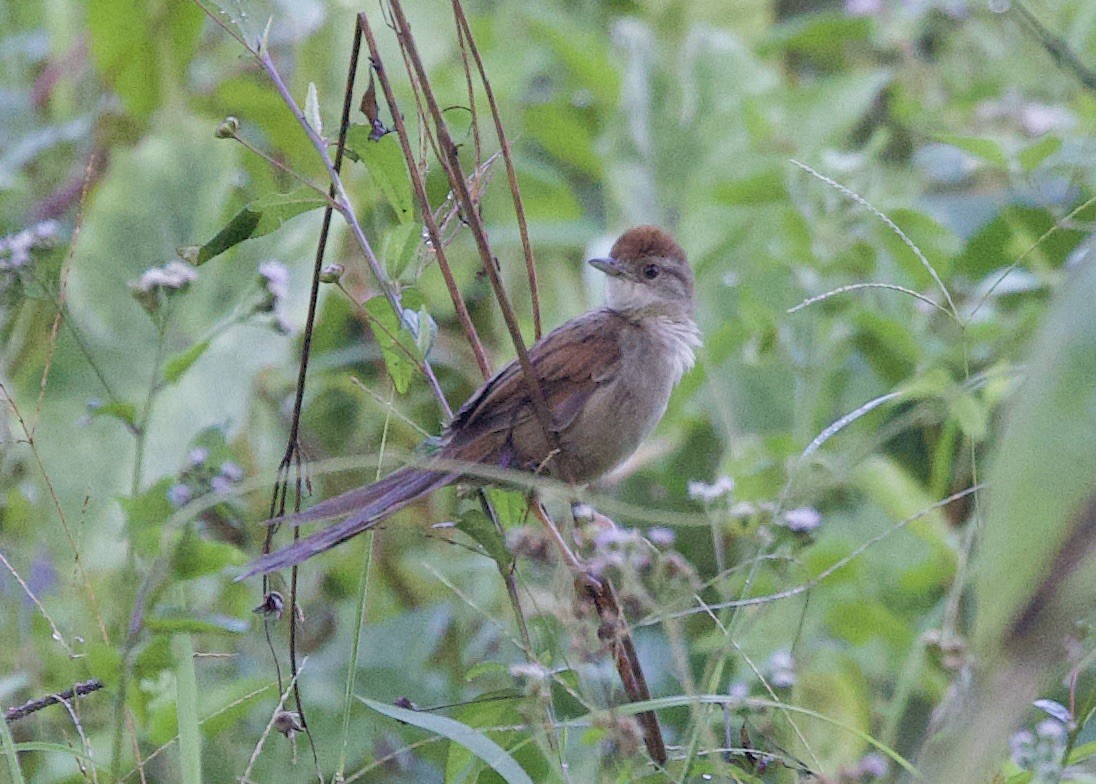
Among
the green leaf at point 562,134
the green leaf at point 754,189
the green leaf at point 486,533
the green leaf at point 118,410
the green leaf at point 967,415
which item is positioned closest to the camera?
the green leaf at point 486,533

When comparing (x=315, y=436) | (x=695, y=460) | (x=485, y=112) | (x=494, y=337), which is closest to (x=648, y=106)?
(x=485, y=112)

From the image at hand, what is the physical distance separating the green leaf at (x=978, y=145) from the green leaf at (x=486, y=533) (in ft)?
4.89

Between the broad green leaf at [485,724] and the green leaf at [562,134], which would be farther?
the green leaf at [562,134]

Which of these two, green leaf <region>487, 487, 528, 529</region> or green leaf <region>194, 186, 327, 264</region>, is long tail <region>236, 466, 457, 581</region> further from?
green leaf <region>194, 186, 327, 264</region>

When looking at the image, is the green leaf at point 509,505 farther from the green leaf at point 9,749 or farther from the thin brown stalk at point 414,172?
the green leaf at point 9,749

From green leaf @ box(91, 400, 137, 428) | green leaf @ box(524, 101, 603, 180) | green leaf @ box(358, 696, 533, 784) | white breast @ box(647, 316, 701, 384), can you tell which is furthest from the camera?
green leaf @ box(524, 101, 603, 180)

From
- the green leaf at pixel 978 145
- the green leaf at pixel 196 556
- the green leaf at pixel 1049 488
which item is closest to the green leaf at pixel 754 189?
the green leaf at pixel 978 145

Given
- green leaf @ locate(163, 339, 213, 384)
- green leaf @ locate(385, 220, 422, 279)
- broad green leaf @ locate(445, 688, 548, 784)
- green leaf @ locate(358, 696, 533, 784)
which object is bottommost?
broad green leaf @ locate(445, 688, 548, 784)

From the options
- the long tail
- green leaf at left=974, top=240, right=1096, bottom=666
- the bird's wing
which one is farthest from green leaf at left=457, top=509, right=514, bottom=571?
green leaf at left=974, top=240, right=1096, bottom=666

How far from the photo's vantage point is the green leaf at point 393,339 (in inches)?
69.7

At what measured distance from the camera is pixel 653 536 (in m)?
1.87

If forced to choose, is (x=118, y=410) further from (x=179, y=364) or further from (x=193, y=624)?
(x=193, y=624)

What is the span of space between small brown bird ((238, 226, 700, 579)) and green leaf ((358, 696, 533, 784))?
42 centimetres

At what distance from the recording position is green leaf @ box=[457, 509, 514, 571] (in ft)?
5.27
